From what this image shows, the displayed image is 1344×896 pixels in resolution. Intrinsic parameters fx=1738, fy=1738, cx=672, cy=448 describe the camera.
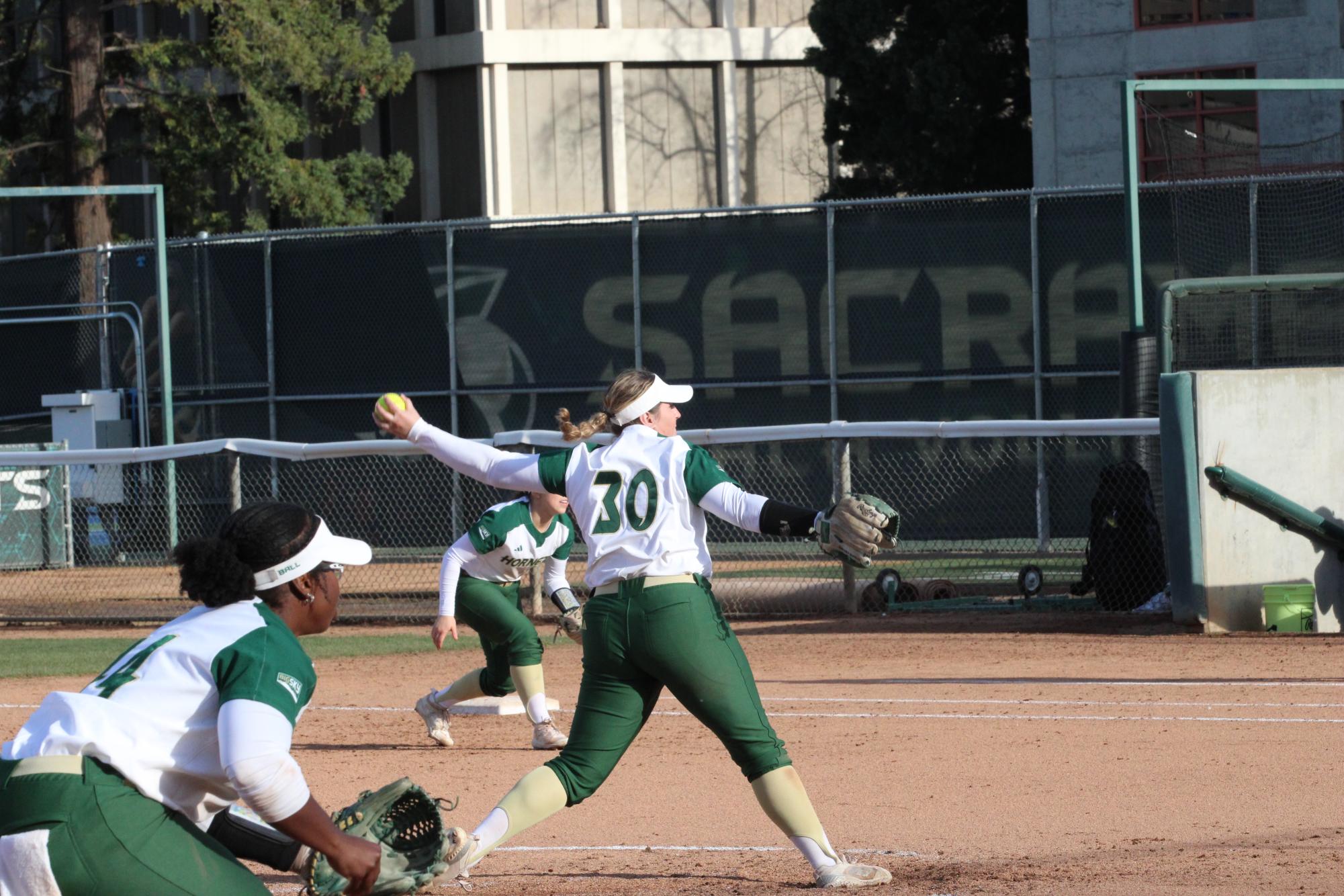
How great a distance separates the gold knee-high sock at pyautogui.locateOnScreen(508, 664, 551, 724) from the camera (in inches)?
359

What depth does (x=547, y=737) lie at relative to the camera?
9.15 meters

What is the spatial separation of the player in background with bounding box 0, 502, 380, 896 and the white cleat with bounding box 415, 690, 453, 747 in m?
5.24

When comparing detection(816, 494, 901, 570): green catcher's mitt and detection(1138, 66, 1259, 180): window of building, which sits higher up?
detection(1138, 66, 1259, 180): window of building

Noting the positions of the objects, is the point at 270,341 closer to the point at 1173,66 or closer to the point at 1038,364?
the point at 1038,364

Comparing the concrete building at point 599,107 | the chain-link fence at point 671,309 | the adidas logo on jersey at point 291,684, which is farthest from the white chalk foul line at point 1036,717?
the concrete building at point 599,107

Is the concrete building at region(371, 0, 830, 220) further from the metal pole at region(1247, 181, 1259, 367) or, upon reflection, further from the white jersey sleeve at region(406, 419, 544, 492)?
the white jersey sleeve at region(406, 419, 544, 492)

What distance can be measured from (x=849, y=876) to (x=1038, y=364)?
1307 cm

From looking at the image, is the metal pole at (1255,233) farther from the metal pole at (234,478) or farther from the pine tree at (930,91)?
the pine tree at (930,91)

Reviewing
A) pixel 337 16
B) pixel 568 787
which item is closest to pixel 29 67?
pixel 337 16

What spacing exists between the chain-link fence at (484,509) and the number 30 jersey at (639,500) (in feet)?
30.1

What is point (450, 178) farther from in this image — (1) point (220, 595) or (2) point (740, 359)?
(1) point (220, 595)

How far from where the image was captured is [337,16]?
27.7m

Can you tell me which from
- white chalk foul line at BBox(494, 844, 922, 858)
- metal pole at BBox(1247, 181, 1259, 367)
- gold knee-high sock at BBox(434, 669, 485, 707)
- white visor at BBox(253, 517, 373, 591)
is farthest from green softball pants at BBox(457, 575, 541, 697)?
metal pole at BBox(1247, 181, 1259, 367)

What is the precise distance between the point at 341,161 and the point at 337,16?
2.56 meters
